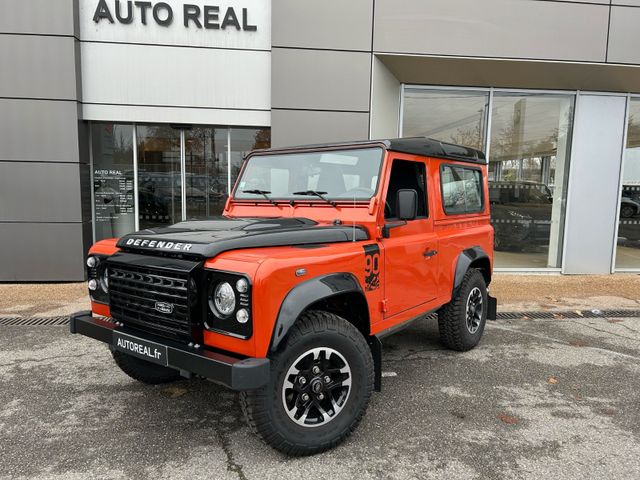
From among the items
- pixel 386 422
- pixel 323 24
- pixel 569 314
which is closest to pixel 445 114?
pixel 323 24

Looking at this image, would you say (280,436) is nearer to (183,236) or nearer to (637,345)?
(183,236)

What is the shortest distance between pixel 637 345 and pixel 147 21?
27.2 ft

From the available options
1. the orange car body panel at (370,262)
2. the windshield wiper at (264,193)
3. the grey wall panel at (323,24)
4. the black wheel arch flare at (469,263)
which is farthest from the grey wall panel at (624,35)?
the windshield wiper at (264,193)

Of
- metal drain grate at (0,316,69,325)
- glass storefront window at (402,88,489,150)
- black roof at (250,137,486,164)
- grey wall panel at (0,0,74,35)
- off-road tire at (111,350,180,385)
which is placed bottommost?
metal drain grate at (0,316,69,325)

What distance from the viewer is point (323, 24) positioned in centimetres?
764

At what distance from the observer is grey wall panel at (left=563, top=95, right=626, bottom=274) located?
28.6 feet

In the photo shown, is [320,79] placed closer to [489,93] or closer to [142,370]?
[489,93]

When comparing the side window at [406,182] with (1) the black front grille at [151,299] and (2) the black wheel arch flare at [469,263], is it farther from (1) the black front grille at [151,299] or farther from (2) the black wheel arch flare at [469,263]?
(1) the black front grille at [151,299]

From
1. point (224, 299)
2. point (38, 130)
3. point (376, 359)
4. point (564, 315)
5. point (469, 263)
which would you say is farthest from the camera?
point (38, 130)

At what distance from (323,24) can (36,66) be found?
455cm

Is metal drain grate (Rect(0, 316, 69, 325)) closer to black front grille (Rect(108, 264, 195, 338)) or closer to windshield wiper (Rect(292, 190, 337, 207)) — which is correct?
black front grille (Rect(108, 264, 195, 338))

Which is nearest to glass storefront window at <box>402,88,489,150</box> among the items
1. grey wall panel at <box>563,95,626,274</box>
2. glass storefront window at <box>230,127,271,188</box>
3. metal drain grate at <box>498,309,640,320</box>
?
grey wall panel at <box>563,95,626,274</box>

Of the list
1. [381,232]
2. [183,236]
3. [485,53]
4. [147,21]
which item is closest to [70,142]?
[147,21]

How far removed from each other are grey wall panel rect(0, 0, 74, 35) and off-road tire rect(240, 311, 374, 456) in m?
7.06
